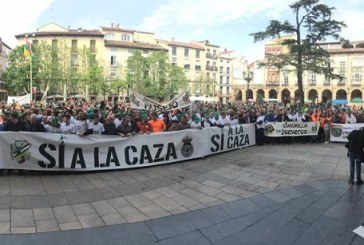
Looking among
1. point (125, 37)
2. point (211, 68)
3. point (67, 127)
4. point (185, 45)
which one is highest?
point (125, 37)

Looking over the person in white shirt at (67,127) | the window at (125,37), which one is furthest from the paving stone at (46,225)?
the window at (125,37)

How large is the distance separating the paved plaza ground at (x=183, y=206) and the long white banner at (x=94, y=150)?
27 cm

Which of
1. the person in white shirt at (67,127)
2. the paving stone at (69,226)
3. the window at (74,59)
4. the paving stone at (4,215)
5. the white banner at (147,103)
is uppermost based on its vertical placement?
the window at (74,59)

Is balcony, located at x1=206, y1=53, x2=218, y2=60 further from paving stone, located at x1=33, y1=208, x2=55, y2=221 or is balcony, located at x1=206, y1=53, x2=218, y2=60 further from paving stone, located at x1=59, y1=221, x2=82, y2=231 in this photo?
paving stone, located at x1=59, y1=221, x2=82, y2=231

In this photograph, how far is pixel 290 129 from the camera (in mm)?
16438

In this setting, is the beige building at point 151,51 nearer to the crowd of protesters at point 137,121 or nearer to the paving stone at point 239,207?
the crowd of protesters at point 137,121

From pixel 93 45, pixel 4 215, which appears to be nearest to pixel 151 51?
pixel 93 45

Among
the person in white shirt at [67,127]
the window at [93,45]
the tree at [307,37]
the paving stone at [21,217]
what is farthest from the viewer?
the window at [93,45]

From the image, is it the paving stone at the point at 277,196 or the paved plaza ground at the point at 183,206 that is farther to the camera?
the paving stone at the point at 277,196

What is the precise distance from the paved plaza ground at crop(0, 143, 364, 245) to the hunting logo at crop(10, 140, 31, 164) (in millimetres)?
383

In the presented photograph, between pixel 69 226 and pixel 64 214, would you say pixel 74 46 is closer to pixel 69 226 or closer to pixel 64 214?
pixel 64 214

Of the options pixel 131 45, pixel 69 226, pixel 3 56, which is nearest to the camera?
pixel 69 226

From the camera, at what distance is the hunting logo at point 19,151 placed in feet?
28.6

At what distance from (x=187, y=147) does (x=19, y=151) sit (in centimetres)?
460
